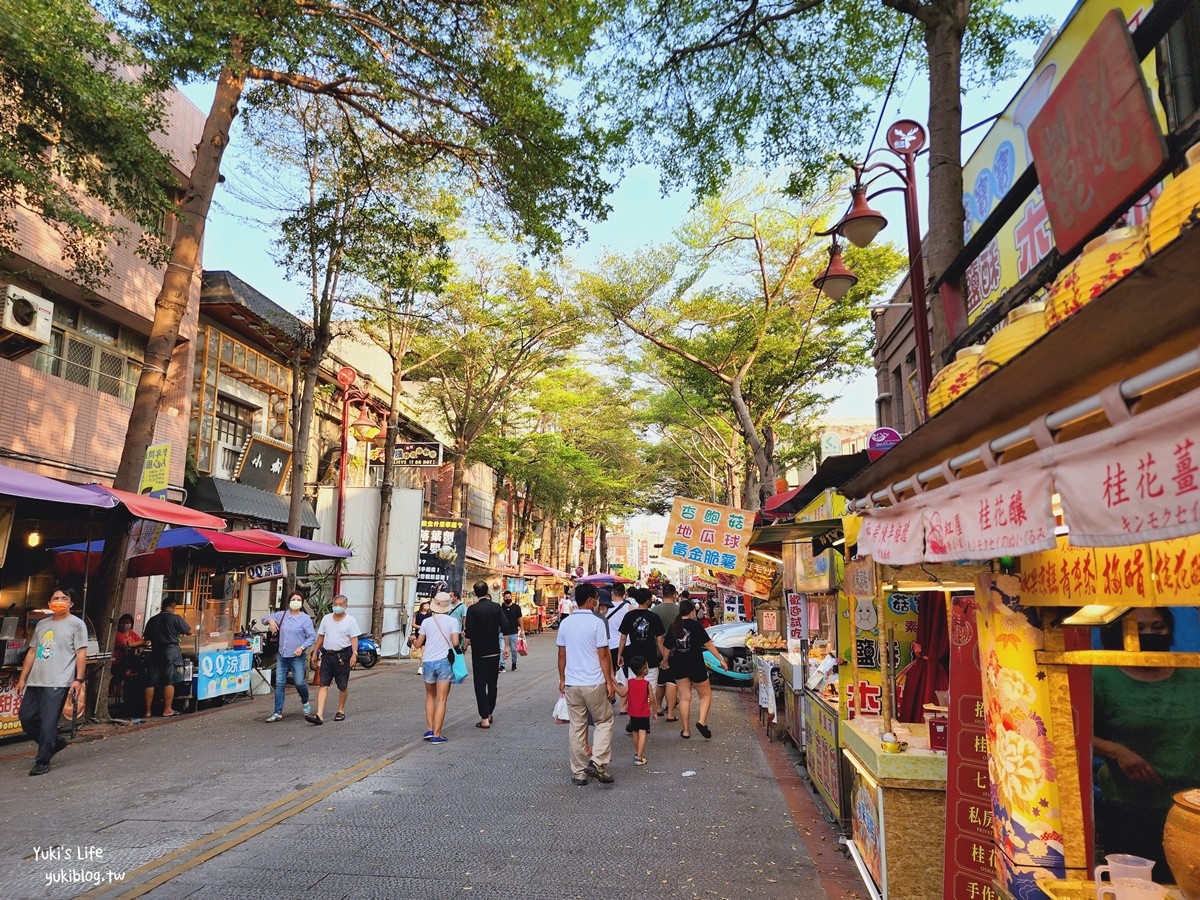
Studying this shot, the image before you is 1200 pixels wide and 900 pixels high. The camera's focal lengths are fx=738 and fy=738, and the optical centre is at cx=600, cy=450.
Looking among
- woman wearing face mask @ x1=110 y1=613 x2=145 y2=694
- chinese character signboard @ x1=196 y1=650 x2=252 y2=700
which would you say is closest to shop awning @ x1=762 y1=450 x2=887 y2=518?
chinese character signboard @ x1=196 y1=650 x2=252 y2=700

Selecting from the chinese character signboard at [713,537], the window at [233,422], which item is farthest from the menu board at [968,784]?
the window at [233,422]

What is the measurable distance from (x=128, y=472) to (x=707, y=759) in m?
8.54

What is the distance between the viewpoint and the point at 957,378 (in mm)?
3527

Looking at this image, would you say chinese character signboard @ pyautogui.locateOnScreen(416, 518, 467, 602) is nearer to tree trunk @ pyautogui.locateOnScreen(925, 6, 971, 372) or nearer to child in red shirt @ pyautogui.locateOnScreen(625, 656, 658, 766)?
child in red shirt @ pyautogui.locateOnScreen(625, 656, 658, 766)

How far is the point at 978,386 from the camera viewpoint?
8.51 feet

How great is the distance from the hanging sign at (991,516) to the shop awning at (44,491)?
328 inches

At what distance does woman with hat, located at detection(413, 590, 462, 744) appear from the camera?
29.1 feet

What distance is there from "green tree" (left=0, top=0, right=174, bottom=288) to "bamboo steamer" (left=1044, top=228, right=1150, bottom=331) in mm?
9093

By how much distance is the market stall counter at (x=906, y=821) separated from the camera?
4.14 m

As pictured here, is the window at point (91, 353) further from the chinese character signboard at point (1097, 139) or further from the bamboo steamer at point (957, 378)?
the chinese character signboard at point (1097, 139)

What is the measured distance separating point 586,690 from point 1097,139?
578cm

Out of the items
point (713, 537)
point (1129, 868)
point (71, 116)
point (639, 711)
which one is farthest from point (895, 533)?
point (71, 116)

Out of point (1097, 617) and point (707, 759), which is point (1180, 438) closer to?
point (1097, 617)

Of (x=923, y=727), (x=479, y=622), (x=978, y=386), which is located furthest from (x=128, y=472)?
(x=978, y=386)
